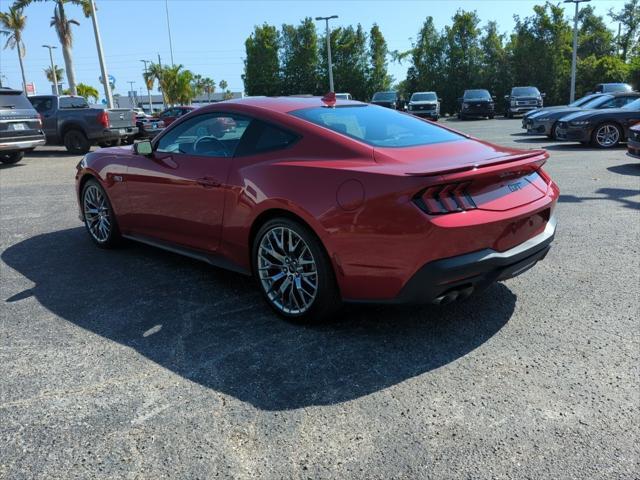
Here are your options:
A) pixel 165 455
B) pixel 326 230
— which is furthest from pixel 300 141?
pixel 165 455

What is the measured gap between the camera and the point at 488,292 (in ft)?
13.1

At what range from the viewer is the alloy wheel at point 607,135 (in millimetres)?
12789

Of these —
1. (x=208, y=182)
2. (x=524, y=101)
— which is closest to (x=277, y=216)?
(x=208, y=182)

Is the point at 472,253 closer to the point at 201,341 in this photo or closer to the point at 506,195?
the point at 506,195

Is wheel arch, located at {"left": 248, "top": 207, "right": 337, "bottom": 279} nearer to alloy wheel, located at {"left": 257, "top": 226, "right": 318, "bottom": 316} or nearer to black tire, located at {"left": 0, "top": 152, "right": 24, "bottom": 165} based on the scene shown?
alloy wheel, located at {"left": 257, "top": 226, "right": 318, "bottom": 316}

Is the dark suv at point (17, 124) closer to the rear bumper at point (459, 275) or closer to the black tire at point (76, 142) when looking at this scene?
the black tire at point (76, 142)

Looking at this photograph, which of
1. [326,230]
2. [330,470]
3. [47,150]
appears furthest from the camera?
[47,150]

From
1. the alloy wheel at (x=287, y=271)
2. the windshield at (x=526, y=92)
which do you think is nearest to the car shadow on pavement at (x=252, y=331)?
the alloy wheel at (x=287, y=271)

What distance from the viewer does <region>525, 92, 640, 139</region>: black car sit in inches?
553

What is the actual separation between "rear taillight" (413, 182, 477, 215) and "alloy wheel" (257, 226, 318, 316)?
807mm

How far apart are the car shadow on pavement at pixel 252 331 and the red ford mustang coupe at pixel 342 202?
0.28 m

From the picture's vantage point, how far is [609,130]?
42.1 feet

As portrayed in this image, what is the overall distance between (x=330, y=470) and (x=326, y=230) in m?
1.39

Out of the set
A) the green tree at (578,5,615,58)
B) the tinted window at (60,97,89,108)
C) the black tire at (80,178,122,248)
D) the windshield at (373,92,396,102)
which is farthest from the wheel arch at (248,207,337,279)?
the green tree at (578,5,615,58)
